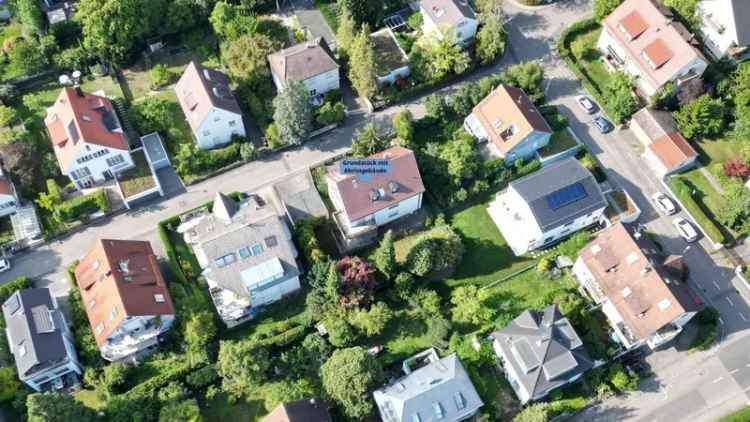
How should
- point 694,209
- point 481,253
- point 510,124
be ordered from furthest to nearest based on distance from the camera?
1. point 510,124
2. point 694,209
3. point 481,253

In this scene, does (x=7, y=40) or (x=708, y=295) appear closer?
(x=708, y=295)

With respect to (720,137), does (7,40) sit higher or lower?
higher

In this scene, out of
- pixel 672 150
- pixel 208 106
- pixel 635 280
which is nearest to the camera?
pixel 635 280

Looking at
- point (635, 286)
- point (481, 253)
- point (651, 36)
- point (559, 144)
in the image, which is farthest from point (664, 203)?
point (481, 253)

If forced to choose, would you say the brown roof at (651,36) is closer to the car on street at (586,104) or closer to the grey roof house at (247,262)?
the car on street at (586,104)

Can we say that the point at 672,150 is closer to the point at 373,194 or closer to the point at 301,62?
the point at 373,194

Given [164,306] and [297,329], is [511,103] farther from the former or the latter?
[164,306]

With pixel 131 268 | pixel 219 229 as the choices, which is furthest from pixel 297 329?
pixel 131 268
